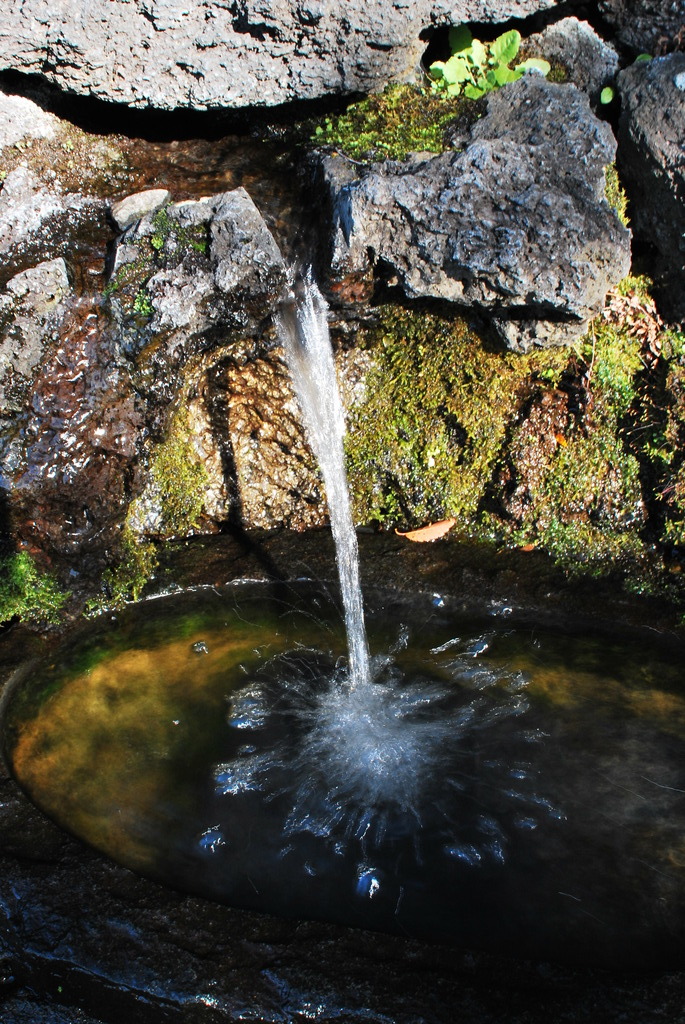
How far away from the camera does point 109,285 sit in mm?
4148

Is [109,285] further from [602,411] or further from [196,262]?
[602,411]

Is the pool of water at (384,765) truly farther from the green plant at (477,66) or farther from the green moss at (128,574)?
the green plant at (477,66)

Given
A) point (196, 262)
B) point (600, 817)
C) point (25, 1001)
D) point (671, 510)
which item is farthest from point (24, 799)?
point (671, 510)

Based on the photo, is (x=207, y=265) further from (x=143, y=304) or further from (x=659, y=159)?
(x=659, y=159)

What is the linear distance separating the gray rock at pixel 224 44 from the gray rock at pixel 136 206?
61 centimetres

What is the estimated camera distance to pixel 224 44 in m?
4.41

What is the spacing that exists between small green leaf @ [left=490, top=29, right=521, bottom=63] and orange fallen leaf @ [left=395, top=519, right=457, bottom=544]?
8.72ft

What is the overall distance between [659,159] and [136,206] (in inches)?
109

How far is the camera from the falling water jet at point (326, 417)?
414 cm

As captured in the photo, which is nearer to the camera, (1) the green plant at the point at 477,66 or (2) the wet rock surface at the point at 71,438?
(2) the wet rock surface at the point at 71,438

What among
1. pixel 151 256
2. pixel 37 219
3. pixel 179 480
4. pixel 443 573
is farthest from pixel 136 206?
pixel 443 573

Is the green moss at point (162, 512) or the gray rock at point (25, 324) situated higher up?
the gray rock at point (25, 324)

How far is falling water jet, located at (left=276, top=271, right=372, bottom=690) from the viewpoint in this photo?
4141 millimetres

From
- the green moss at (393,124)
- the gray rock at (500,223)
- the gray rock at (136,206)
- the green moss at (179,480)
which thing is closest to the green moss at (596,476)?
the gray rock at (500,223)
